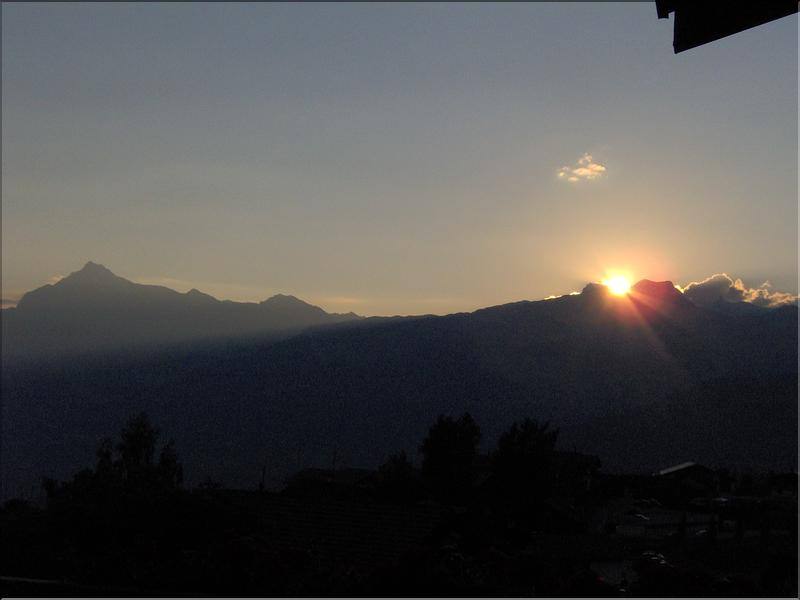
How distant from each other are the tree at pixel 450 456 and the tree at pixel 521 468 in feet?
10.2

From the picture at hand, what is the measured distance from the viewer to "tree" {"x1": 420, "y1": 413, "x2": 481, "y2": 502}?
56.7m

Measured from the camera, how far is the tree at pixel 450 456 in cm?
5673

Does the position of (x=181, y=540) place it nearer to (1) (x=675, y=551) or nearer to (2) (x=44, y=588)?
(2) (x=44, y=588)

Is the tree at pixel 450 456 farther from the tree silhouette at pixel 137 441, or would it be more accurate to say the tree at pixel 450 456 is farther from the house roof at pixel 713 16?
the house roof at pixel 713 16

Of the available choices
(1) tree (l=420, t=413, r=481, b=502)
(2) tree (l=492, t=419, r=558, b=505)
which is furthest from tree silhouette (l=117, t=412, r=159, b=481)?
(2) tree (l=492, t=419, r=558, b=505)

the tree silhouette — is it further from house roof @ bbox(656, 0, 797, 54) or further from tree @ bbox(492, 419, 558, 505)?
house roof @ bbox(656, 0, 797, 54)

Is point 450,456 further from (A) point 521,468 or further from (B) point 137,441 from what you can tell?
(B) point 137,441

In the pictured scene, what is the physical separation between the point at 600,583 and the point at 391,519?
7.97 meters

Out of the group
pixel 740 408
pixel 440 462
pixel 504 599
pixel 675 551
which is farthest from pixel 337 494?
pixel 740 408

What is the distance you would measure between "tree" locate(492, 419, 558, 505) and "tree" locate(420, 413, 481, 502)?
3.11 meters

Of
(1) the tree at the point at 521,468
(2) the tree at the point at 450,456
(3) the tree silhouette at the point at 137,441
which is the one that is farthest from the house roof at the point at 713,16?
(3) the tree silhouette at the point at 137,441

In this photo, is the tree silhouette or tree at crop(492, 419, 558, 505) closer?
tree at crop(492, 419, 558, 505)

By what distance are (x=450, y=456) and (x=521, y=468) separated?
793cm

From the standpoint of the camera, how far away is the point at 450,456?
5959 centimetres
